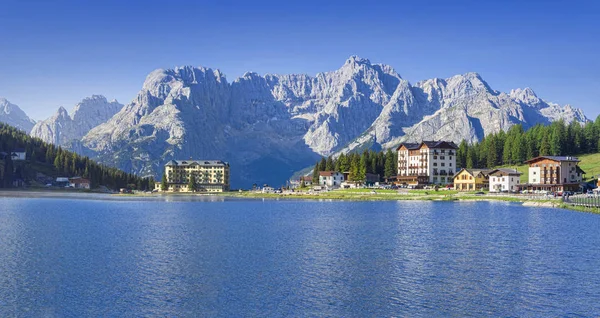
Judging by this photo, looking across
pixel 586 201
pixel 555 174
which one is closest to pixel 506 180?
pixel 555 174

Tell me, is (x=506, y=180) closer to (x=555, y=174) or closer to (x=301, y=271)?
(x=555, y=174)

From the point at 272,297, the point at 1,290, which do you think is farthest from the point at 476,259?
the point at 1,290

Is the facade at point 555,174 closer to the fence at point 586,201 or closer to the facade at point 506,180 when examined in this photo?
the facade at point 506,180

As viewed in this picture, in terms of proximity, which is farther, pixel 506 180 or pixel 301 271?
pixel 506 180

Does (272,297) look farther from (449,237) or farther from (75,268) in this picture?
(449,237)

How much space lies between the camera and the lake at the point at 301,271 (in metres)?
39.2

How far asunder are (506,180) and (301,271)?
15321 centimetres

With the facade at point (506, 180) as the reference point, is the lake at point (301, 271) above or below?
below

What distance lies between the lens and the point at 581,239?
71.3 metres

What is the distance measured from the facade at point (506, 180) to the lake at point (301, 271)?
102m

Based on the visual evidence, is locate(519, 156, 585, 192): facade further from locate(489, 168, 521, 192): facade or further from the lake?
the lake

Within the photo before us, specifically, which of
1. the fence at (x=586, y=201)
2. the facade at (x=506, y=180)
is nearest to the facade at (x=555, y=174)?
the facade at (x=506, y=180)

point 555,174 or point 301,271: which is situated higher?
point 555,174

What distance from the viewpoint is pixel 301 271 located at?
2010 inches
